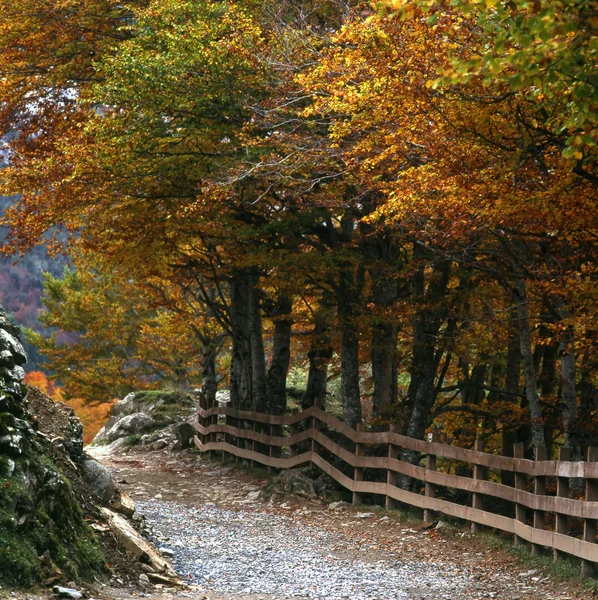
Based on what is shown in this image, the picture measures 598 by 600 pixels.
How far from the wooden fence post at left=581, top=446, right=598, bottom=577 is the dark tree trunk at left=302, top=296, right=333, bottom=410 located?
340 inches

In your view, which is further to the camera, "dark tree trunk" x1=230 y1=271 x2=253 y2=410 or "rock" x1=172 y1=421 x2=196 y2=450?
"rock" x1=172 y1=421 x2=196 y2=450

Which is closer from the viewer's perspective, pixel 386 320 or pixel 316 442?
pixel 386 320

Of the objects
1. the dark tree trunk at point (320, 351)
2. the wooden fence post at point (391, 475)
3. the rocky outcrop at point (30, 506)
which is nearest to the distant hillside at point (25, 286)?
the dark tree trunk at point (320, 351)

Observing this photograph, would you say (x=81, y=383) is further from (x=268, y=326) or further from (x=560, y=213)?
(x=560, y=213)

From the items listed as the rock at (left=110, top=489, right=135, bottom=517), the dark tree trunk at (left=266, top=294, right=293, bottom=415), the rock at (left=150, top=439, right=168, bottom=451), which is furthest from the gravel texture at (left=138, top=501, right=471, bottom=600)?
the rock at (left=150, top=439, right=168, bottom=451)

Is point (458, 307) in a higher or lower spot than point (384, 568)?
higher

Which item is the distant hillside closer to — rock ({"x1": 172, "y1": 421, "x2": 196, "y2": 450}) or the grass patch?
rock ({"x1": 172, "y1": 421, "x2": 196, "y2": 450})

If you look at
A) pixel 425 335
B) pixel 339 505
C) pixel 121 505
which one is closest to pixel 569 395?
pixel 425 335

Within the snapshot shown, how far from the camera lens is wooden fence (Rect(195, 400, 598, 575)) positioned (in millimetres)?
8625

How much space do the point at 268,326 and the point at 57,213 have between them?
1352 centimetres

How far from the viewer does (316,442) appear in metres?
16.0

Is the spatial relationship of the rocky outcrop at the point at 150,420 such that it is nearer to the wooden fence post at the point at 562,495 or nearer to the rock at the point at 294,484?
the rock at the point at 294,484

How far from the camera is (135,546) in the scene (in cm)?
807

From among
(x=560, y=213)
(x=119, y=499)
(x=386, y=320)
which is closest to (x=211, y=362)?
(x=386, y=320)
